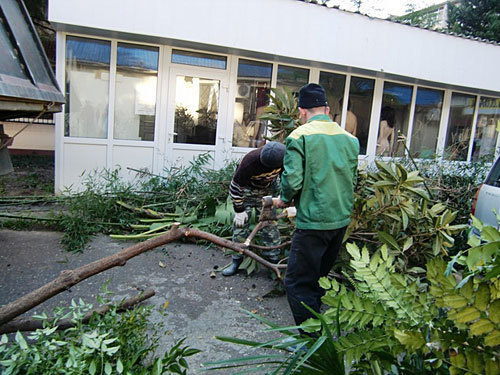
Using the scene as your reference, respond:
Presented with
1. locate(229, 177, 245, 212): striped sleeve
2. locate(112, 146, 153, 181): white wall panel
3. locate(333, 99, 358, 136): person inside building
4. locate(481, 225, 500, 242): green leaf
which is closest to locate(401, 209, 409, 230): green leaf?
locate(229, 177, 245, 212): striped sleeve

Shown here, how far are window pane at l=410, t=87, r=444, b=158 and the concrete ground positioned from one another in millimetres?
7192

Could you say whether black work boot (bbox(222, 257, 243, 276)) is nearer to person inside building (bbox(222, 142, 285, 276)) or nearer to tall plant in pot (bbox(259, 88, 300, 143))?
person inside building (bbox(222, 142, 285, 276))

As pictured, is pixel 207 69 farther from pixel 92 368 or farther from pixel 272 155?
pixel 92 368

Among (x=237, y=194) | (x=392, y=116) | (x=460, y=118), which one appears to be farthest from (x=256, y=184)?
(x=460, y=118)

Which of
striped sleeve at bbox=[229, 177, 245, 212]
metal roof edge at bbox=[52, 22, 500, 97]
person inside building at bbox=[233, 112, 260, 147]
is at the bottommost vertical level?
striped sleeve at bbox=[229, 177, 245, 212]

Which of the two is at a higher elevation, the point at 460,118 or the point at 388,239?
the point at 460,118

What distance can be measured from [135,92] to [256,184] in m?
4.16

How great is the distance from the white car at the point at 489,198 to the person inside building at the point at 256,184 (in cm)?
226

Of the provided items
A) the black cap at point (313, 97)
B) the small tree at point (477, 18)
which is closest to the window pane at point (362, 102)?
the black cap at point (313, 97)

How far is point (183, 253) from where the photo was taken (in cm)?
504

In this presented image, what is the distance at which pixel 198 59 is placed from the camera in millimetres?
7613

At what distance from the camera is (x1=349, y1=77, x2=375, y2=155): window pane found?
906 centimetres

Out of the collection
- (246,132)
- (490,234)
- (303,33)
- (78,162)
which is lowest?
(78,162)

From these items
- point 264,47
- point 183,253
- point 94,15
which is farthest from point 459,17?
point 183,253
